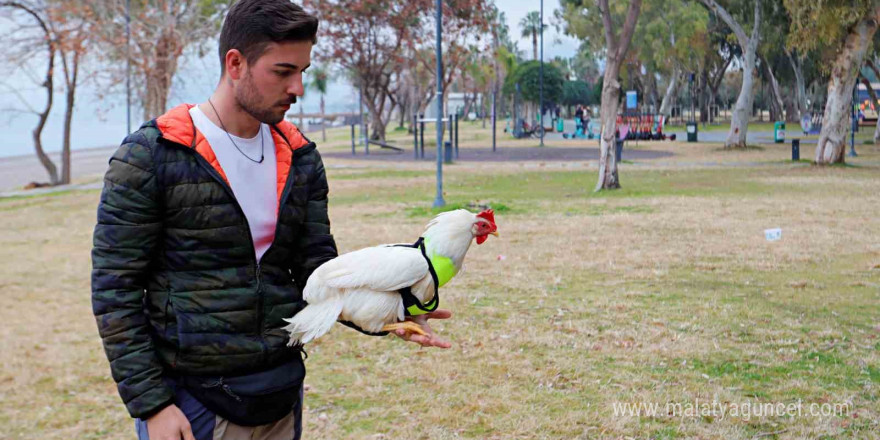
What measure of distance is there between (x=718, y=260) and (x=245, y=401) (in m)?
8.44

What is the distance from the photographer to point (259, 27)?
242 cm

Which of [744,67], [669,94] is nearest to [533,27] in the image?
[669,94]

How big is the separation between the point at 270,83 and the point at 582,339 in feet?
16.1

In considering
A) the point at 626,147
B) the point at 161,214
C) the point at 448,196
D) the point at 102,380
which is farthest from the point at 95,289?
the point at 626,147

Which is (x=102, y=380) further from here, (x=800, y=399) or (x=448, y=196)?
(x=448, y=196)

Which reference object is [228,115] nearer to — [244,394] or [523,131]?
[244,394]

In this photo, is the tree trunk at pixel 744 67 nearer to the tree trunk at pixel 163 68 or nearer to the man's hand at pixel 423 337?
the tree trunk at pixel 163 68

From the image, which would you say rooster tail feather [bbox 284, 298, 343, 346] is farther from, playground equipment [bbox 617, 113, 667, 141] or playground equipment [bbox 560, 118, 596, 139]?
playground equipment [bbox 560, 118, 596, 139]

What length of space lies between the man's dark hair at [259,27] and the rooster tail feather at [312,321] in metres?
0.78

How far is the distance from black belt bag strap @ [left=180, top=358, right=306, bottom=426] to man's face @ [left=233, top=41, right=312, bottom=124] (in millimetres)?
761

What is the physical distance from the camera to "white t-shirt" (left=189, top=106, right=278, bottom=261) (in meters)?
2.51

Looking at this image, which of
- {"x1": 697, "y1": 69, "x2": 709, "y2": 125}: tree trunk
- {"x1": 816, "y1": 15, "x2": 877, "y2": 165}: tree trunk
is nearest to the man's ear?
{"x1": 816, "y1": 15, "x2": 877, "y2": 165}: tree trunk

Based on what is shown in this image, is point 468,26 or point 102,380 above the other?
point 468,26

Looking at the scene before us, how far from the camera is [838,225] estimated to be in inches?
493
